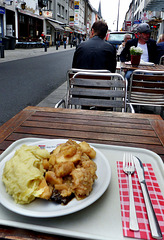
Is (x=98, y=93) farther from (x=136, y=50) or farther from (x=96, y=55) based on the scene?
(x=136, y=50)

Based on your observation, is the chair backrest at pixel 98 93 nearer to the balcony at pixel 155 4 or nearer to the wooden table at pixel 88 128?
the wooden table at pixel 88 128

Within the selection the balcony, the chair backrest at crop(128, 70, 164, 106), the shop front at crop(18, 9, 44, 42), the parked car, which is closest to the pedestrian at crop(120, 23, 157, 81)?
the chair backrest at crop(128, 70, 164, 106)

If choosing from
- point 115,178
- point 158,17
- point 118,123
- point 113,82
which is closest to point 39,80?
point 113,82

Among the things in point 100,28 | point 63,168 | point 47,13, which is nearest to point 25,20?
point 47,13

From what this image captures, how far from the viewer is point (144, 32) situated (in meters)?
5.01

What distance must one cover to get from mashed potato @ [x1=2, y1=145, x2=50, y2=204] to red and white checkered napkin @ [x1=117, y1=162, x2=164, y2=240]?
28 centimetres

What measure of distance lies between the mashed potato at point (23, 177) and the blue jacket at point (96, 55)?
282cm

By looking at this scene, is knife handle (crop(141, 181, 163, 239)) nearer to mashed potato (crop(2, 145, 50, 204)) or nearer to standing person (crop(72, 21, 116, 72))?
mashed potato (crop(2, 145, 50, 204))

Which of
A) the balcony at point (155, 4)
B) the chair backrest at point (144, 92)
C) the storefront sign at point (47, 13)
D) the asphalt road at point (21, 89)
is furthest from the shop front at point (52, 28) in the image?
the chair backrest at point (144, 92)

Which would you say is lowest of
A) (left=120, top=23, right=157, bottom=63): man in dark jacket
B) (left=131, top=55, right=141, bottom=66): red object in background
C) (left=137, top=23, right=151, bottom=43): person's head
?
(left=131, top=55, right=141, bottom=66): red object in background

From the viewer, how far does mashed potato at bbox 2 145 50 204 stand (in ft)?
2.24

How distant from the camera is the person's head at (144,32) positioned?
4.90 metres

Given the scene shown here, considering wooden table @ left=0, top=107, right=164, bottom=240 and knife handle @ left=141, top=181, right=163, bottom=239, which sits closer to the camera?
knife handle @ left=141, top=181, right=163, bottom=239

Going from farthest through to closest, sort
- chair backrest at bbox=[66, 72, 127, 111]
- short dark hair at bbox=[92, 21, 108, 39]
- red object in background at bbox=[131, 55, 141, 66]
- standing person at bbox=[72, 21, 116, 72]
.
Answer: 1. red object in background at bbox=[131, 55, 141, 66]
2. short dark hair at bbox=[92, 21, 108, 39]
3. standing person at bbox=[72, 21, 116, 72]
4. chair backrest at bbox=[66, 72, 127, 111]
